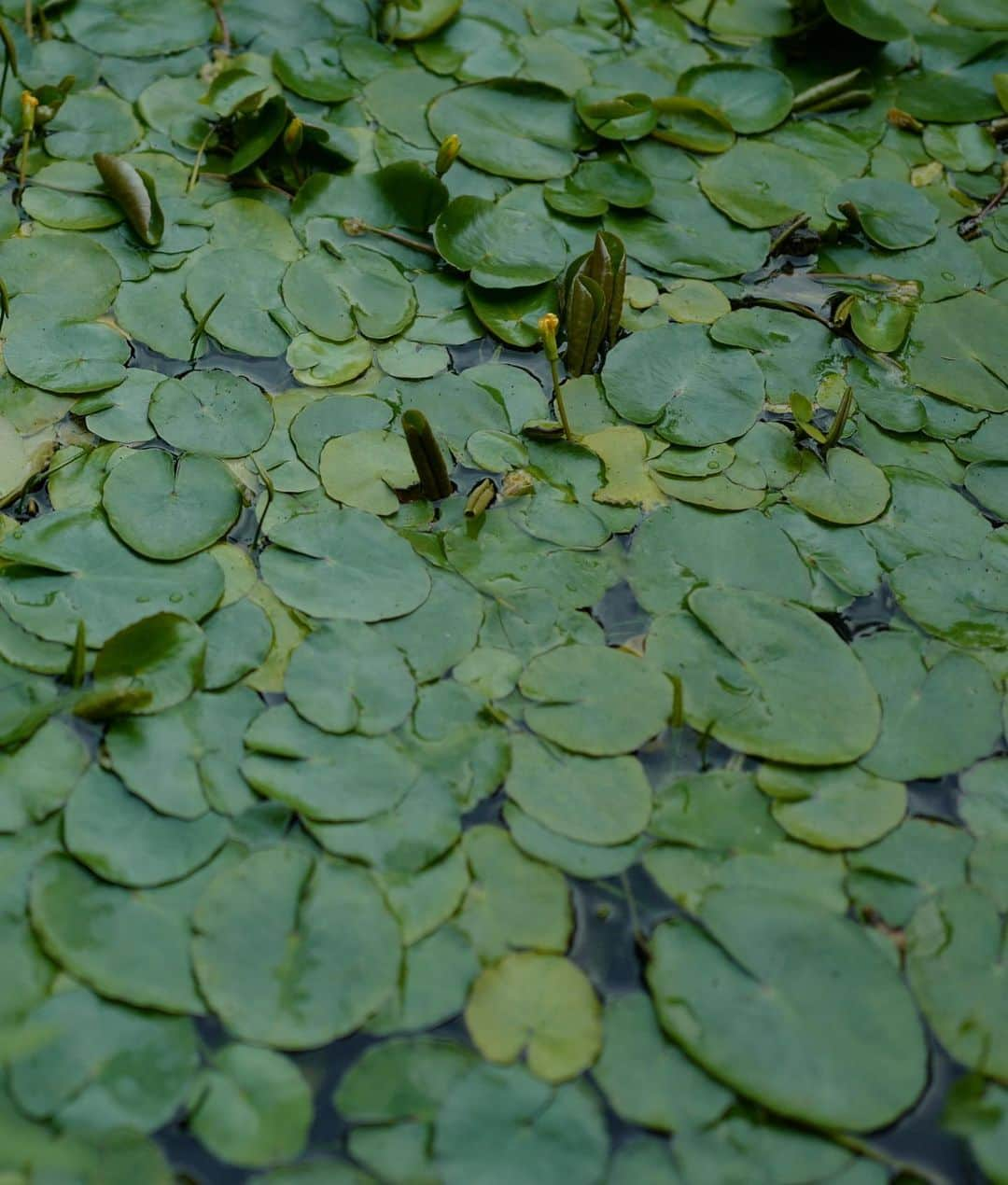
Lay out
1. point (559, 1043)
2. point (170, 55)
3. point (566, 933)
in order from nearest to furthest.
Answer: point (559, 1043) < point (566, 933) < point (170, 55)

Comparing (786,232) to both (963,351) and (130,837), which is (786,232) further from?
(130,837)

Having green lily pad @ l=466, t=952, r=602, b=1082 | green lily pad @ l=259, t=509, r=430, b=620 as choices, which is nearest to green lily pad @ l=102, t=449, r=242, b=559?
green lily pad @ l=259, t=509, r=430, b=620

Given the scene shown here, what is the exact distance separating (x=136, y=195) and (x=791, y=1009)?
250 cm

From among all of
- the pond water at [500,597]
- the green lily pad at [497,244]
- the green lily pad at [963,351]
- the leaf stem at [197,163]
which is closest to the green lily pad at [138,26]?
the pond water at [500,597]

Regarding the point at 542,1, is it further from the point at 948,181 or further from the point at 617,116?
the point at 948,181

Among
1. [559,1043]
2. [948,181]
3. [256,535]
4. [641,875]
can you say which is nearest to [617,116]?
[948,181]

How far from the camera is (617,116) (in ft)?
10.3

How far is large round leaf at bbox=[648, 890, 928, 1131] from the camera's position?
5.65 feet

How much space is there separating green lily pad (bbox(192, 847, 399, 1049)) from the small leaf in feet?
5.86

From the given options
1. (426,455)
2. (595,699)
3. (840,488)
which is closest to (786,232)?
(840,488)

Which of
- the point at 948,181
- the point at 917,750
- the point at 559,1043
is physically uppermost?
the point at 948,181

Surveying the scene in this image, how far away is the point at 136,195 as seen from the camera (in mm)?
2859

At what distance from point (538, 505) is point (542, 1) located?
2.13m

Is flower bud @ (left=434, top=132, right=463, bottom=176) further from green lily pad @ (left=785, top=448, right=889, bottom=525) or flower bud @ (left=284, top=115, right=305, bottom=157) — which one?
green lily pad @ (left=785, top=448, right=889, bottom=525)
